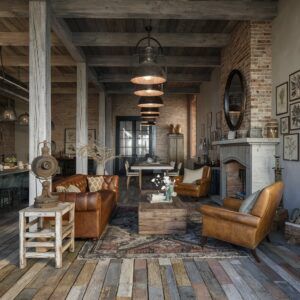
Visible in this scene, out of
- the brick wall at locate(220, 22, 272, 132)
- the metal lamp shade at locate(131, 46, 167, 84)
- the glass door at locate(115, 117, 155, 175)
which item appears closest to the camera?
the metal lamp shade at locate(131, 46, 167, 84)

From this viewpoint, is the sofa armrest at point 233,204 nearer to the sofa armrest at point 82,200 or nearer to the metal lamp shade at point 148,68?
the sofa armrest at point 82,200

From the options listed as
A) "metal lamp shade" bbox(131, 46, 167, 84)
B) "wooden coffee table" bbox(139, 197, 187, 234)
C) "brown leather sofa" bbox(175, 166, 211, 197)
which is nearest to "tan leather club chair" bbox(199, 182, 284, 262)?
"wooden coffee table" bbox(139, 197, 187, 234)

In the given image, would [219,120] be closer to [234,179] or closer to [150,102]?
[234,179]

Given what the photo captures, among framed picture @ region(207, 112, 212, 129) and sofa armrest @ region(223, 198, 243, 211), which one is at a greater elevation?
framed picture @ region(207, 112, 212, 129)

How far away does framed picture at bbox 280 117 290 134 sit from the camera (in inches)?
210

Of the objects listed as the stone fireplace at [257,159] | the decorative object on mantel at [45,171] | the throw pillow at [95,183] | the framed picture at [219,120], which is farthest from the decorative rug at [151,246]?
the framed picture at [219,120]

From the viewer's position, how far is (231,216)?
391 cm

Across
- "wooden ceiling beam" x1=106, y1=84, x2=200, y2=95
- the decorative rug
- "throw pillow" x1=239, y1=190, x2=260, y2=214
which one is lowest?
the decorative rug

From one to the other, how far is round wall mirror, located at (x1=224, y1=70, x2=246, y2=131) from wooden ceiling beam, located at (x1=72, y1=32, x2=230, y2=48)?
3.04 ft

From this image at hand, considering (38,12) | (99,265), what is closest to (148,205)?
(99,265)

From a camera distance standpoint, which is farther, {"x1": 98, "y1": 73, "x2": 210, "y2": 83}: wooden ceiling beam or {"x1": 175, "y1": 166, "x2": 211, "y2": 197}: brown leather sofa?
{"x1": 98, "y1": 73, "x2": 210, "y2": 83}: wooden ceiling beam

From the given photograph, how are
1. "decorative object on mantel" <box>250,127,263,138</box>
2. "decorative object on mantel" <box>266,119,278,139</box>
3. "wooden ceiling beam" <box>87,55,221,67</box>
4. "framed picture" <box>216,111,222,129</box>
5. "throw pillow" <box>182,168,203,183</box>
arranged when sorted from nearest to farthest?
"decorative object on mantel" <box>266,119,278,139</box> → "decorative object on mantel" <box>250,127,263,138</box> → "throw pillow" <box>182,168,203,183</box> → "wooden ceiling beam" <box>87,55,221,67</box> → "framed picture" <box>216,111,222,129</box>

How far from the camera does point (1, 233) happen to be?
16.5ft

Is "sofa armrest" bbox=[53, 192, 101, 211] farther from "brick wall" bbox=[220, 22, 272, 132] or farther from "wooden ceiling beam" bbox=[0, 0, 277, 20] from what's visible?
"brick wall" bbox=[220, 22, 272, 132]
